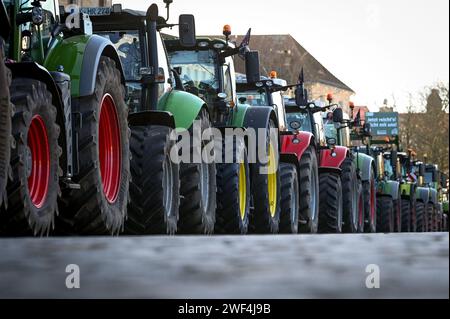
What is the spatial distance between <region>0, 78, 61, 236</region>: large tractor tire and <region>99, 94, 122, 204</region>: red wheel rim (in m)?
1.13

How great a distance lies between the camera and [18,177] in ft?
18.6

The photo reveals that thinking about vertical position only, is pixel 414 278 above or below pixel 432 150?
above

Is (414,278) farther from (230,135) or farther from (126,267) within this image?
(230,135)

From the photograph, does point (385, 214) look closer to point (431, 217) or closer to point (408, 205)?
point (408, 205)

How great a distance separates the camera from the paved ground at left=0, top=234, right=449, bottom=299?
244cm

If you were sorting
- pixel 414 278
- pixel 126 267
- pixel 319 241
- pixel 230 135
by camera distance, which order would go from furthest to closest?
pixel 230 135 → pixel 319 241 → pixel 126 267 → pixel 414 278

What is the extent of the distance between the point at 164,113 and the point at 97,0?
1.18m

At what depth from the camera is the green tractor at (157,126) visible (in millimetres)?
8391

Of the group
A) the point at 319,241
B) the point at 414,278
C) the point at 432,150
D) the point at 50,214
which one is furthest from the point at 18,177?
the point at 432,150

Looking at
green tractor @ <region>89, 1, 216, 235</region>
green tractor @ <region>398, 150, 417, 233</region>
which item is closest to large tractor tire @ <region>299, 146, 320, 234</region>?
green tractor @ <region>89, 1, 216, 235</region>

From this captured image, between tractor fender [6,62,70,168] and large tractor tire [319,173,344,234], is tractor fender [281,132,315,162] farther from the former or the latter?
tractor fender [6,62,70,168]

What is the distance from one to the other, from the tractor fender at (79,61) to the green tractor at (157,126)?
4.51ft

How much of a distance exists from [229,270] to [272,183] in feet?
32.3

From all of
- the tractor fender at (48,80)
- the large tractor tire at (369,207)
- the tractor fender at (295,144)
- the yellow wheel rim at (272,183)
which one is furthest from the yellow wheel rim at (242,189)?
the large tractor tire at (369,207)
